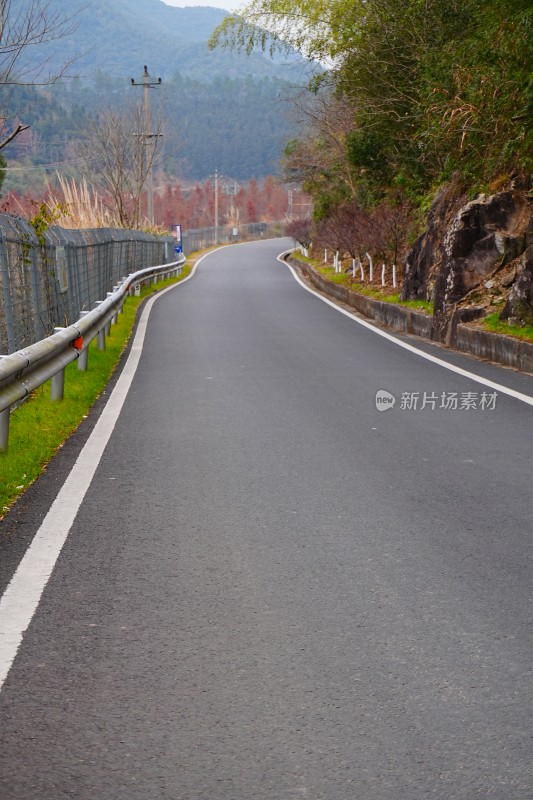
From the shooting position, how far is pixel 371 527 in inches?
215

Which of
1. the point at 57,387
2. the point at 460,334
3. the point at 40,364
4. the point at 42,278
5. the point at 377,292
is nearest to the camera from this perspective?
the point at 40,364

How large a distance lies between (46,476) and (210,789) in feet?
14.2

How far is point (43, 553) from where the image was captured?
4957 millimetres

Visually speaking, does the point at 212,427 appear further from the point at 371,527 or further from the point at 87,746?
the point at 87,746

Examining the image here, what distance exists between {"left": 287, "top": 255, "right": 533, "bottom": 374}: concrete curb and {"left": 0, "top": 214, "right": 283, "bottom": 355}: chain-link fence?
623 cm

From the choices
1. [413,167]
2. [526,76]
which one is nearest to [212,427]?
[526,76]

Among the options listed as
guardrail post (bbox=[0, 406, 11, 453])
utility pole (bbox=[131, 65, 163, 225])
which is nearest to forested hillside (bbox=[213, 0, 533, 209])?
guardrail post (bbox=[0, 406, 11, 453])

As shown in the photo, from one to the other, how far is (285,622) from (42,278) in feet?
34.3

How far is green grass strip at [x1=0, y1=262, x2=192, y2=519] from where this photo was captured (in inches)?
263

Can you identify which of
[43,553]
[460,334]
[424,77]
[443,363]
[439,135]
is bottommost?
[443,363]

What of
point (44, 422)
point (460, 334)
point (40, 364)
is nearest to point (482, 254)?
point (460, 334)

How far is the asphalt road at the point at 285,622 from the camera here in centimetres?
287

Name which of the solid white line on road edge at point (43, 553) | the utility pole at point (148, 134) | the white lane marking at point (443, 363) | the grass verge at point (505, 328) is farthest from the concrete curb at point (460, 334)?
the utility pole at point (148, 134)

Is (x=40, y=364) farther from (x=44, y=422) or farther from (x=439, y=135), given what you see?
(x=439, y=135)
